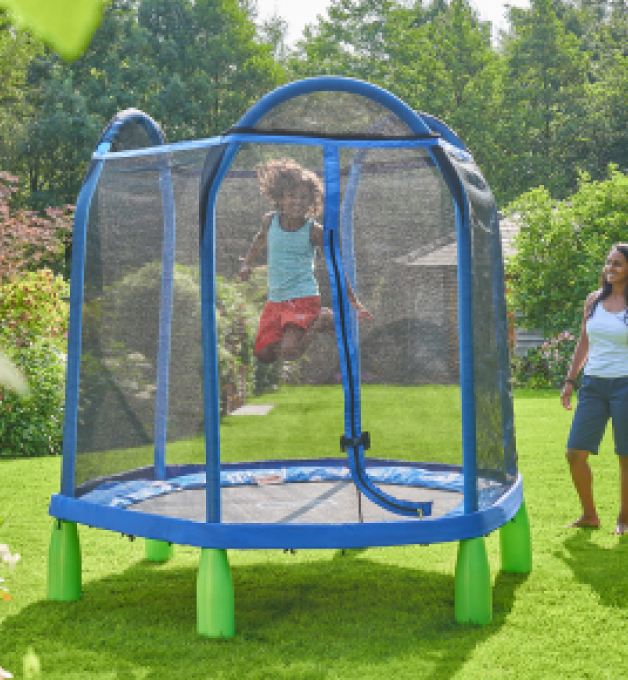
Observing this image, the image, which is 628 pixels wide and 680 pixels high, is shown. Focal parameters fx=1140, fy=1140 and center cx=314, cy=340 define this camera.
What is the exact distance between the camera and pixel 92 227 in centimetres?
427

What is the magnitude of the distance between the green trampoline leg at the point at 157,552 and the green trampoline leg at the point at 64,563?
0.71 metres

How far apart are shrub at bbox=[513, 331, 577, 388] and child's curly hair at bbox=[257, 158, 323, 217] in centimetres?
1054

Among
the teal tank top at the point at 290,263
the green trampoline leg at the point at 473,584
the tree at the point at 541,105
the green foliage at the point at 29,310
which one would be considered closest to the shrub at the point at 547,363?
the green foliage at the point at 29,310

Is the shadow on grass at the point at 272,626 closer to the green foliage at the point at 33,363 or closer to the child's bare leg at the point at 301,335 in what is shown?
the child's bare leg at the point at 301,335

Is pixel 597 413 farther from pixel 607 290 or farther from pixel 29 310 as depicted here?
pixel 29 310

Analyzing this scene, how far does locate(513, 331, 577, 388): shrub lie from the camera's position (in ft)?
46.9

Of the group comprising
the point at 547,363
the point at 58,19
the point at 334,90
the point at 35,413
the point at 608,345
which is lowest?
the point at 547,363

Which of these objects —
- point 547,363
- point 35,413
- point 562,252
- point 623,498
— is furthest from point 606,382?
point 562,252

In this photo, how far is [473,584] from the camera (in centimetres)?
366

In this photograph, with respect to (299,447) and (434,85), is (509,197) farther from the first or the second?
(299,447)

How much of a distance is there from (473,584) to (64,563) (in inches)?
57.8

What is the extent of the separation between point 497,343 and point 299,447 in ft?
2.81

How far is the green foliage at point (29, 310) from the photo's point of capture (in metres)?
8.65

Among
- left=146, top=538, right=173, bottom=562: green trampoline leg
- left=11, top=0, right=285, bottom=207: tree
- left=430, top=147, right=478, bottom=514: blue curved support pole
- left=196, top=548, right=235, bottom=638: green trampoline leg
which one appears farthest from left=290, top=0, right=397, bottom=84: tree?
left=196, top=548, right=235, bottom=638: green trampoline leg
